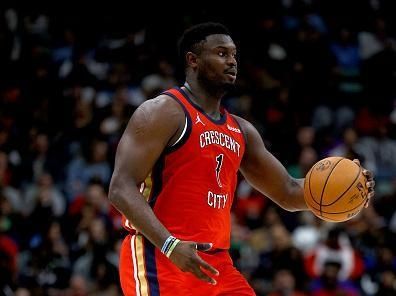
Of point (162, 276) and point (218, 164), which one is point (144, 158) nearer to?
point (218, 164)

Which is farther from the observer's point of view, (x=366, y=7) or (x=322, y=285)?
(x=366, y=7)

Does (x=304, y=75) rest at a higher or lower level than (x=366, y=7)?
lower

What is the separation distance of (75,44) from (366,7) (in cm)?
519

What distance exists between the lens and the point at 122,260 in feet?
18.8

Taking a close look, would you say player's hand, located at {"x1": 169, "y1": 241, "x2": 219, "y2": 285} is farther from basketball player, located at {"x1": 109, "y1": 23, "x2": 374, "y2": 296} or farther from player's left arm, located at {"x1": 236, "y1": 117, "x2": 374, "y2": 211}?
player's left arm, located at {"x1": 236, "y1": 117, "x2": 374, "y2": 211}

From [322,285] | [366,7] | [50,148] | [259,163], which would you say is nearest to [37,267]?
[50,148]

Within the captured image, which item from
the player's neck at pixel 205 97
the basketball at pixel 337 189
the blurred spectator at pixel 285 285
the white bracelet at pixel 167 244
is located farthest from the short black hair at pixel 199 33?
the blurred spectator at pixel 285 285

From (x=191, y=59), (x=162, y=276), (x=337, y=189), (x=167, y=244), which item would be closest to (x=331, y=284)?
(x=337, y=189)

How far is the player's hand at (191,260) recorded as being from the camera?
498cm

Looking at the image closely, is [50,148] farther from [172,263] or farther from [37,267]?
[172,263]

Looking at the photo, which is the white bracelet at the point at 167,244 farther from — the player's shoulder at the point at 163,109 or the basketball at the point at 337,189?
the basketball at the point at 337,189

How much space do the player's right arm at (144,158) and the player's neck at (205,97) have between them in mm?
282

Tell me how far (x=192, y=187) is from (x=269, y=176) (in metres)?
0.95

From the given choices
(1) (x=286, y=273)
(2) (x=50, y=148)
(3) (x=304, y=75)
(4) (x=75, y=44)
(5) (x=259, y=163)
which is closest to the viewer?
(5) (x=259, y=163)
